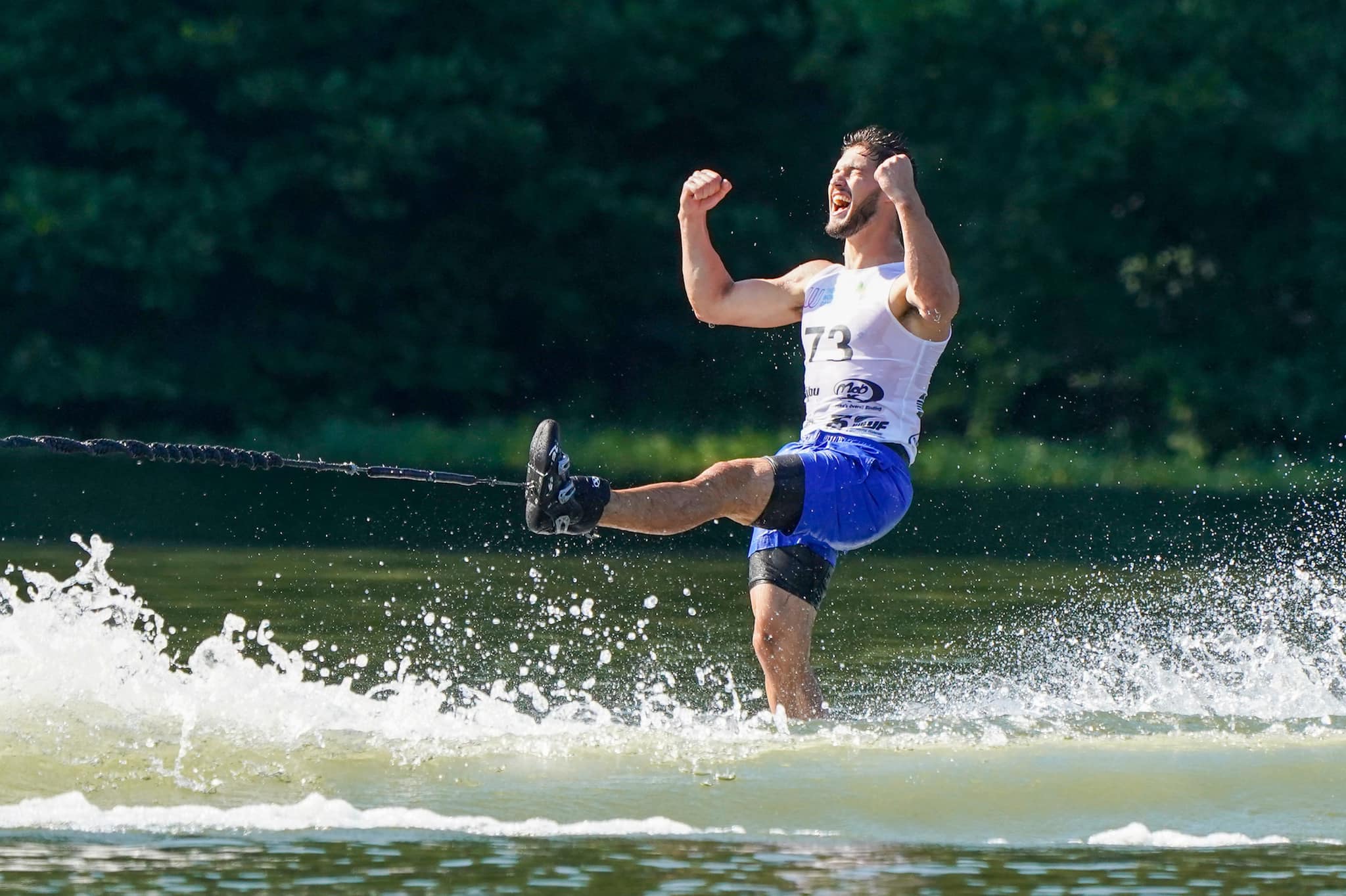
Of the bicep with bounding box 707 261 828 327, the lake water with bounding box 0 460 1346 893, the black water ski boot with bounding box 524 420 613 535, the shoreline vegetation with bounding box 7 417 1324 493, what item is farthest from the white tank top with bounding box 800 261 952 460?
the shoreline vegetation with bounding box 7 417 1324 493

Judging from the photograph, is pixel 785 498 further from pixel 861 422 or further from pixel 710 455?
pixel 710 455

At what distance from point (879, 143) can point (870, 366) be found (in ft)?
2.44

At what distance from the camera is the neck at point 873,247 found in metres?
7.55

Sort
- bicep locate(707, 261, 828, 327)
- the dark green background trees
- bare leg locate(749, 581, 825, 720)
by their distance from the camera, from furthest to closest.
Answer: the dark green background trees, bicep locate(707, 261, 828, 327), bare leg locate(749, 581, 825, 720)

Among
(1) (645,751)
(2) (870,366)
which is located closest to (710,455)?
(2) (870,366)

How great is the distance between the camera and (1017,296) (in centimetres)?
3081

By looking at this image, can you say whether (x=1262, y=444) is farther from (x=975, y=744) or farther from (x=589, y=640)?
(x=975, y=744)

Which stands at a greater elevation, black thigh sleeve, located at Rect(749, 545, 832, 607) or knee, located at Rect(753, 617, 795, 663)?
black thigh sleeve, located at Rect(749, 545, 832, 607)

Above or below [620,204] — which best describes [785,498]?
below

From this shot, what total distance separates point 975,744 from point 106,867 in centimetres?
264

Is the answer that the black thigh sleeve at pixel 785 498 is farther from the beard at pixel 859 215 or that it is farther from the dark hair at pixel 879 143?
the dark hair at pixel 879 143

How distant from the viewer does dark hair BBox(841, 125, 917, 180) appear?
751 cm

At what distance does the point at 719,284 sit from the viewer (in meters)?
8.05

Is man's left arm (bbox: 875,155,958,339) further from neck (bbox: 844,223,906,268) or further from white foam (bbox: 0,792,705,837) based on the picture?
white foam (bbox: 0,792,705,837)
